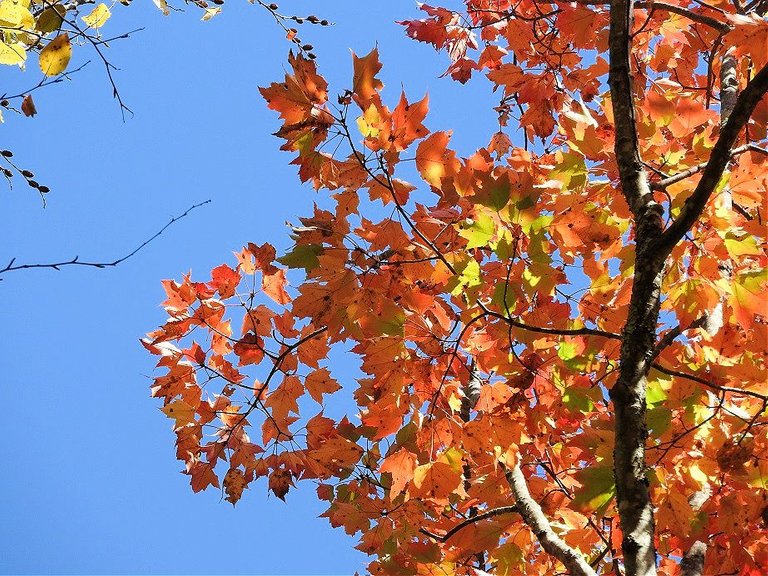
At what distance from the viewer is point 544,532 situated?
8.77ft

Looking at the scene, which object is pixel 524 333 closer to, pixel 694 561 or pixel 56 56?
pixel 694 561

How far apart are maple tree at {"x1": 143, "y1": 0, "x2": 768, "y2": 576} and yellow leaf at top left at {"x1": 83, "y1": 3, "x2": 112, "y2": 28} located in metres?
0.92

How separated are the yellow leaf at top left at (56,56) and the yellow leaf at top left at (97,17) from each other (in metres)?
0.27

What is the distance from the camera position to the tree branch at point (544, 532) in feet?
7.94

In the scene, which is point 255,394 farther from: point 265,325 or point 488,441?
point 488,441

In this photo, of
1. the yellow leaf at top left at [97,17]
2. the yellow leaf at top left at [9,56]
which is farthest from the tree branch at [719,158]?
the yellow leaf at top left at [97,17]

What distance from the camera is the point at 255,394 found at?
10.2ft

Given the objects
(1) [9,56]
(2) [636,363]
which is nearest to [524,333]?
(2) [636,363]

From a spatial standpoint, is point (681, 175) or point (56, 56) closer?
point (681, 175)

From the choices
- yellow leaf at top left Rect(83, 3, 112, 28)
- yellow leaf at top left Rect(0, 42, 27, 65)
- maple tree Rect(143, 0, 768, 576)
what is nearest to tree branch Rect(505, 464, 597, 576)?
maple tree Rect(143, 0, 768, 576)

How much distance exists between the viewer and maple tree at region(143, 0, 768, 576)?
7.10 feet

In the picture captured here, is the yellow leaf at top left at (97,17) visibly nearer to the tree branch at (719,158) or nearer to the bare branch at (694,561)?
the tree branch at (719,158)

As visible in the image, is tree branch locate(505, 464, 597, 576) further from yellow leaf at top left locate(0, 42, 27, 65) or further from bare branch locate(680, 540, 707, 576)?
yellow leaf at top left locate(0, 42, 27, 65)

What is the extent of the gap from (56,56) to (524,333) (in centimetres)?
199
